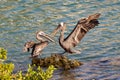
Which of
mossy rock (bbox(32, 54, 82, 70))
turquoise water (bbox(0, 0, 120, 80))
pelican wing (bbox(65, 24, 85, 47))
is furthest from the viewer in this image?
turquoise water (bbox(0, 0, 120, 80))

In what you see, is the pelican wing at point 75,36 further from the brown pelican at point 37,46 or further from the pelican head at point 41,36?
the pelican head at point 41,36

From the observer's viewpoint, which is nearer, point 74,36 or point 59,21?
point 74,36

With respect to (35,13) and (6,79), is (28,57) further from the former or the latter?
(6,79)

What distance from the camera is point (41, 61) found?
38.3ft

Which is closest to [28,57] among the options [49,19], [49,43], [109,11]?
[49,43]

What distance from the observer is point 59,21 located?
1608 centimetres

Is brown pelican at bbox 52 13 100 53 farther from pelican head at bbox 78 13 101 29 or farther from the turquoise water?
the turquoise water

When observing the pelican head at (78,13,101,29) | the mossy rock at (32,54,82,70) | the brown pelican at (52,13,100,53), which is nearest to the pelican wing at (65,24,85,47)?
the brown pelican at (52,13,100,53)

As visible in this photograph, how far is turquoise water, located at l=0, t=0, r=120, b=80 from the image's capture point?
12633 millimetres

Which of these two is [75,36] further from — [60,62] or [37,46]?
[60,62]

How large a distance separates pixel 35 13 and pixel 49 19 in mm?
1198

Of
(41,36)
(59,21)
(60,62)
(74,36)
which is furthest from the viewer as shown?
(59,21)

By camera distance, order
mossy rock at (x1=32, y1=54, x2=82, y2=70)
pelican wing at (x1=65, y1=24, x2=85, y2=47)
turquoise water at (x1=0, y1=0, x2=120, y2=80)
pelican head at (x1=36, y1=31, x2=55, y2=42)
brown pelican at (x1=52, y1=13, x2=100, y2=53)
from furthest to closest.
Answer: pelican head at (x1=36, y1=31, x2=55, y2=42) < turquoise water at (x1=0, y1=0, x2=120, y2=80) < pelican wing at (x1=65, y1=24, x2=85, y2=47) < brown pelican at (x1=52, y1=13, x2=100, y2=53) < mossy rock at (x1=32, y1=54, x2=82, y2=70)

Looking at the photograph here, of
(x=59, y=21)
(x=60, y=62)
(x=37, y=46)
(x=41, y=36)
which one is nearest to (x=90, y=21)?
(x=60, y=62)
